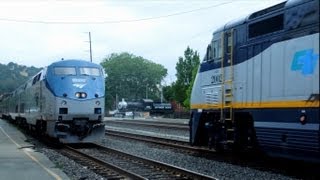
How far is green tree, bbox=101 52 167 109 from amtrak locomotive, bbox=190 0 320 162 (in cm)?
11976

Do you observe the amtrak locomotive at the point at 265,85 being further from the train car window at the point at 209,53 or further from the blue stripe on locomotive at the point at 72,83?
the blue stripe on locomotive at the point at 72,83

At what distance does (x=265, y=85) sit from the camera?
40.9ft

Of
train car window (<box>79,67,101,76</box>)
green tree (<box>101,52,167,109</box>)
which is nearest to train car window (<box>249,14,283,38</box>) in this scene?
train car window (<box>79,67,101,76</box>)

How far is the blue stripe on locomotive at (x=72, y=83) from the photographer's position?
2144 centimetres

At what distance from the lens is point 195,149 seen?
18.6m

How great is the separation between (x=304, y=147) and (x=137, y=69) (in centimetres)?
13645

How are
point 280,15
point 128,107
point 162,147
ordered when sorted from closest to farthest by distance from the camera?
point 280,15 < point 162,147 < point 128,107

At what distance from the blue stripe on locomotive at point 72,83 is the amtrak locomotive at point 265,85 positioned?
6306mm

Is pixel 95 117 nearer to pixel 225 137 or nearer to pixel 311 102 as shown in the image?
pixel 225 137

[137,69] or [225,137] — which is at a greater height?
[137,69]

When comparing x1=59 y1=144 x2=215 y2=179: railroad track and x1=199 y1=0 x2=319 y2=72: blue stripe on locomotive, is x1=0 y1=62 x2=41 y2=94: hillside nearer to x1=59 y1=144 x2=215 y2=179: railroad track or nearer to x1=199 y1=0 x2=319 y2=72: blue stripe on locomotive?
x1=59 y1=144 x2=215 y2=179: railroad track

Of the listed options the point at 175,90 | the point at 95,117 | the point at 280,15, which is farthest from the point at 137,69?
the point at 280,15

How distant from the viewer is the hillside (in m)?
111

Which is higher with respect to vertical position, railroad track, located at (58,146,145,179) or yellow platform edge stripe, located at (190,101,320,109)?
yellow platform edge stripe, located at (190,101,320,109)
